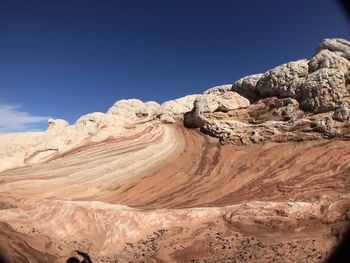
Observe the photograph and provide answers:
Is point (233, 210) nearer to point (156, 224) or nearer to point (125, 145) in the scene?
point (156, 224)

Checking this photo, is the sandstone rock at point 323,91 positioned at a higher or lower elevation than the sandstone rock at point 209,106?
lower

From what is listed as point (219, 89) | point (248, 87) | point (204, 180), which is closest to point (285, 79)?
point (248, 87)

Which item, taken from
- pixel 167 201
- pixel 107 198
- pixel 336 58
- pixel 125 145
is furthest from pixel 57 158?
pixel 336 58

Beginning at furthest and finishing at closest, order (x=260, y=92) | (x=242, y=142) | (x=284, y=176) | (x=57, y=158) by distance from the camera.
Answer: (x=260, y=92) < (x=57, y=158) < (x=242, y=142) < (x=284, y=176)

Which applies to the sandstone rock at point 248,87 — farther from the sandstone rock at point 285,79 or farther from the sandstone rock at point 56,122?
the sandstone rock at point 56,122

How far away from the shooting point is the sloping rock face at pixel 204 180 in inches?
379

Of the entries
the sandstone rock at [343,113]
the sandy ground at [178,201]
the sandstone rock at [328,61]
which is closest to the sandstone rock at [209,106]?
the sandy ground at [178,201]

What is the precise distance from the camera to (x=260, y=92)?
1877cm

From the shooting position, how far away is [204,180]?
14.5 metres

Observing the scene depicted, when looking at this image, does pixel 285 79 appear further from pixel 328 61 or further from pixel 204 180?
pixel 204 180

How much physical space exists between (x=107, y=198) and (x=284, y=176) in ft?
20.1

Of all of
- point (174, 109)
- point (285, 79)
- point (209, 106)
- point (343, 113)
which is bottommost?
point (343, 113)

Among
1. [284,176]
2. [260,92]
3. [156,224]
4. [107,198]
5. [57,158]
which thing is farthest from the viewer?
[260,92]

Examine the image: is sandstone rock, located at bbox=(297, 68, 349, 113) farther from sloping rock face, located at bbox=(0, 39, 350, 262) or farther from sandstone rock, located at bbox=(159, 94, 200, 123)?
sandstone rock, located at bbox=(159, 94, 200, 123)
